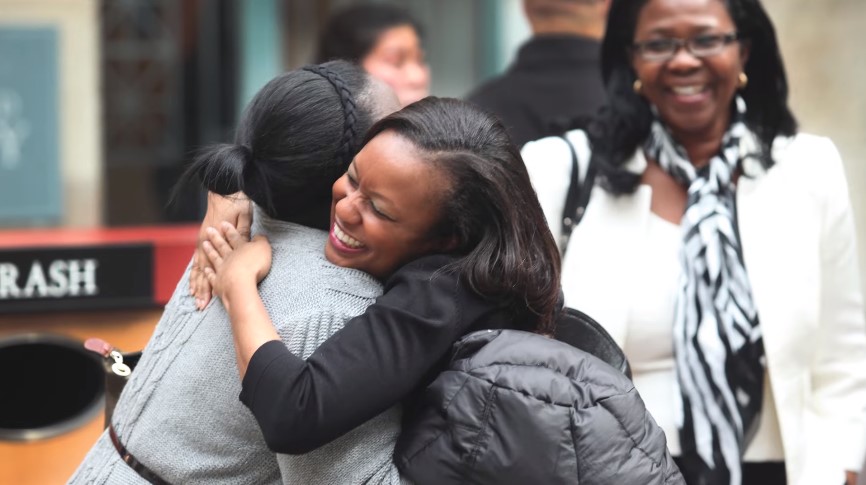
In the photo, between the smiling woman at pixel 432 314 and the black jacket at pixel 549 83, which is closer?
the smiling woman at pixel 432 314

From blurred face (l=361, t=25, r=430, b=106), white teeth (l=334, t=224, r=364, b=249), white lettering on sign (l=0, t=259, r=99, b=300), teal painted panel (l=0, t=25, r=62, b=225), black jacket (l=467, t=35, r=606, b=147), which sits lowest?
teal painted panel (l=0, t=25, r=62, b=225)

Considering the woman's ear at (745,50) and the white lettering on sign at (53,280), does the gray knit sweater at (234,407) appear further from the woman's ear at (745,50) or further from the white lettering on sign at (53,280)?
the woman's ear at (745,50)

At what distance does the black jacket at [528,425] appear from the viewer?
200 centimetres

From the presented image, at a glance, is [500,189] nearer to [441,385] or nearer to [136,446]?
[441,385]

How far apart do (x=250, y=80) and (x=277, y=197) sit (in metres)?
6.46

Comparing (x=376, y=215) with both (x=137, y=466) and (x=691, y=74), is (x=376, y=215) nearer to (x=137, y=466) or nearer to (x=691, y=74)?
(x=137, y=466)

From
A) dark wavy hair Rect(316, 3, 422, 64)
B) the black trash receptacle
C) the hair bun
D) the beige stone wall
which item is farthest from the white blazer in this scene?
the beige stone wall

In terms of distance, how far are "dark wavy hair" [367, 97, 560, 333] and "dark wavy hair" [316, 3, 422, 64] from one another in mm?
3211

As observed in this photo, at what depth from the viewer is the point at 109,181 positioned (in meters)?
8.02

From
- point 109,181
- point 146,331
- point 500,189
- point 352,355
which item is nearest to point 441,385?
point 352,355

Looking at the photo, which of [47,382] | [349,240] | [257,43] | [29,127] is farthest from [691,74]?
[257,43]

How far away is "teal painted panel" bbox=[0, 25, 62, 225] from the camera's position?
23.5 feet

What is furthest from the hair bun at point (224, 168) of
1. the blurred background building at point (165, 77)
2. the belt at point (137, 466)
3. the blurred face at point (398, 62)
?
the blurred background building at point (165, 77)

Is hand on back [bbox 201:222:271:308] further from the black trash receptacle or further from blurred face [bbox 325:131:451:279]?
the black trash receptacle
